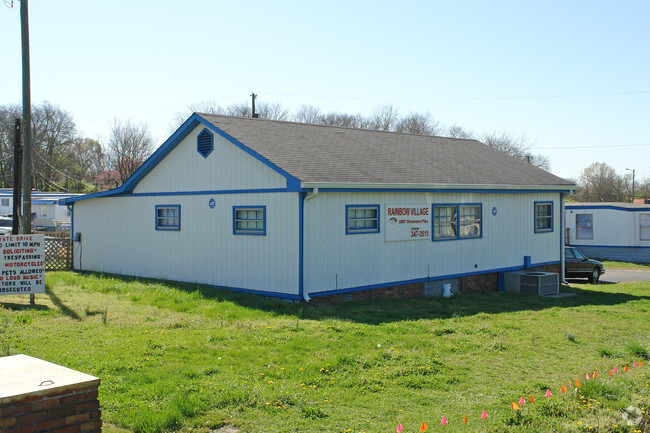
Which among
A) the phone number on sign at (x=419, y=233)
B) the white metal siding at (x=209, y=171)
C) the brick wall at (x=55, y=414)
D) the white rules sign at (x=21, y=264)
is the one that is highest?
the white metal siding at (x=209, y=171)

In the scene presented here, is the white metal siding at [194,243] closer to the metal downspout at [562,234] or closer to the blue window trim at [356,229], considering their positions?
the blue window trim at [356,229]

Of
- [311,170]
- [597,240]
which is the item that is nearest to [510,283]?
[311,170]

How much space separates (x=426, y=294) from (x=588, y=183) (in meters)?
82.6

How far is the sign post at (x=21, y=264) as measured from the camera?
12836mm

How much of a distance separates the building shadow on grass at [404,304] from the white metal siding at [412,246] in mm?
717

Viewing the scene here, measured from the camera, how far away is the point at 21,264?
1311cm

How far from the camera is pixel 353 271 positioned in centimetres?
1513

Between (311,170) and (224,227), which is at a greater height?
(311,170)

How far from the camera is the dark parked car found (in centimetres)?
2416

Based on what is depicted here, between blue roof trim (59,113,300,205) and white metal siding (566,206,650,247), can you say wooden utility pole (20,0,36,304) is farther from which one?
white metal siding (566,206,650,247)

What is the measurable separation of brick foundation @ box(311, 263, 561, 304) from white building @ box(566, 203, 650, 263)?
14.3m

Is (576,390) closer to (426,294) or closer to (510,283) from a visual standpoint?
(426,294)

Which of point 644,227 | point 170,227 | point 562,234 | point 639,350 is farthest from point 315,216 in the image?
point 644,227

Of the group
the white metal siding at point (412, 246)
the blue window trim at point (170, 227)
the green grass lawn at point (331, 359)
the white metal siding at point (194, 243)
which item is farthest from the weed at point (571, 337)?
the blue window trim at point (170, 227)
